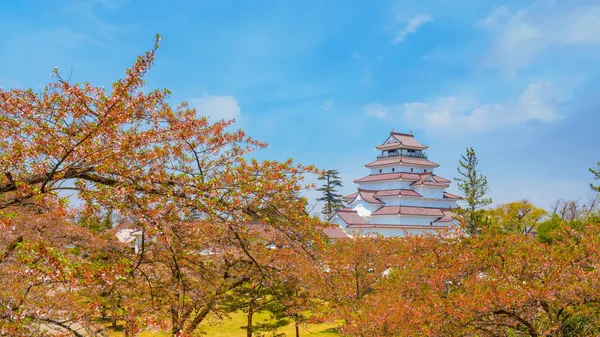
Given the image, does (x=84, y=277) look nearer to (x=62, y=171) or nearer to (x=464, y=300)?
(x=62, y=171)

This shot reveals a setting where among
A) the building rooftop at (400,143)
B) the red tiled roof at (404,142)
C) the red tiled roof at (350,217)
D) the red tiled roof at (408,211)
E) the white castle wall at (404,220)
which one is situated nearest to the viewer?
the red tiled roof at (408,211)

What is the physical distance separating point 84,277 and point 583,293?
844cm

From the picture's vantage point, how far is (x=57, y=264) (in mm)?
4066

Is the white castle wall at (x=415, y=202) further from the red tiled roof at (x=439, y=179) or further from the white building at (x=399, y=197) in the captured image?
the red tiled roof at (x=439, y=179)

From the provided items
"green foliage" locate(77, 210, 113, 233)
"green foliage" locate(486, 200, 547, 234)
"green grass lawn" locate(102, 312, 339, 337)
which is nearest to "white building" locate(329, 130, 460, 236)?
"green foliage" locate(486, 200, 547, 234)

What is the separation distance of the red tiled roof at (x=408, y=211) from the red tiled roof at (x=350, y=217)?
1679 mm

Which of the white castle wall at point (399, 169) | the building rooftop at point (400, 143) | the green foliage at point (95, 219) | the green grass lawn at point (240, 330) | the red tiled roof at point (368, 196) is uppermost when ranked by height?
the building rooftop at point (400, 143)

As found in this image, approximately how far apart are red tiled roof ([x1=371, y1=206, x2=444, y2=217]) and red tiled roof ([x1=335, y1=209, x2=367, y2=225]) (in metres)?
1.68

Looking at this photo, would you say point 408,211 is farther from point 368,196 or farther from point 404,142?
point 404,142

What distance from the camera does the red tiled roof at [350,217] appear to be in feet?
155

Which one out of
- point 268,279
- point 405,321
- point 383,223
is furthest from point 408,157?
point 268,279

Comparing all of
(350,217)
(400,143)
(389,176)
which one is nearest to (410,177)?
(389,176)

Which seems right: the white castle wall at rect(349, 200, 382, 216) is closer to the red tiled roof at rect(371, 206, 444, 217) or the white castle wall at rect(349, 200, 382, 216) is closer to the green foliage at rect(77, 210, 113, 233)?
the red tiled roof at rect(371, 206, 444, 217)

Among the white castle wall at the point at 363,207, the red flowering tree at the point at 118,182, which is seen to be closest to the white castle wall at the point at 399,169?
the white castle wall at the point at 363,207
